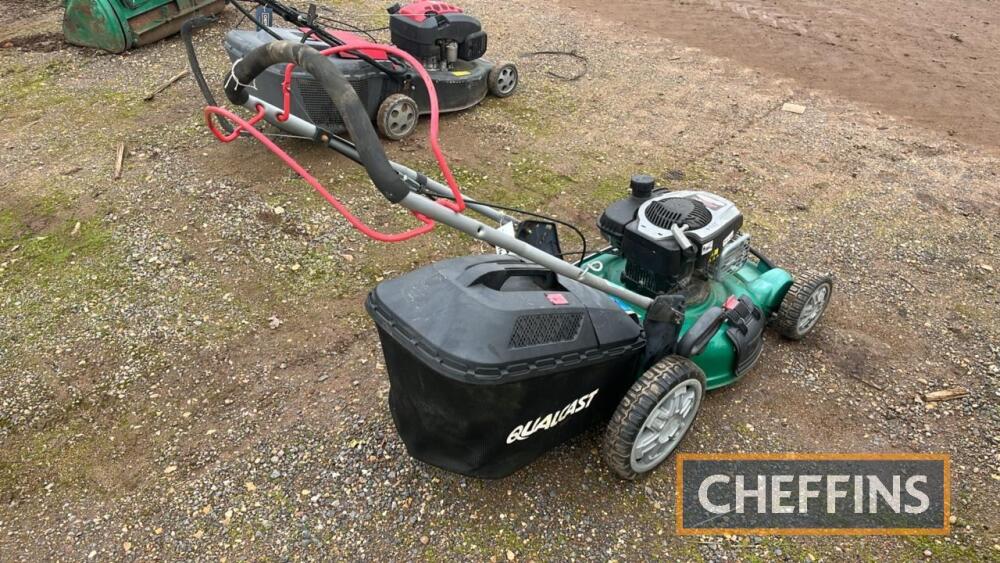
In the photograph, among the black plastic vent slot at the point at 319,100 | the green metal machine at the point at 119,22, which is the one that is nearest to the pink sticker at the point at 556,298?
the black plastic vent slot at the point at 319,100

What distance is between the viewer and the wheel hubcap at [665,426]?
2805 millimetres

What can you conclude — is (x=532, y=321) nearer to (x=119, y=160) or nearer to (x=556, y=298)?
(x=556, y=298)

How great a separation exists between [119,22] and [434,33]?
12.3ft

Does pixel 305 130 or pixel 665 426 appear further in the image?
pixel 665 426

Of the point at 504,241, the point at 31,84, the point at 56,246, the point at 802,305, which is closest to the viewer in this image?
the point at 504,241

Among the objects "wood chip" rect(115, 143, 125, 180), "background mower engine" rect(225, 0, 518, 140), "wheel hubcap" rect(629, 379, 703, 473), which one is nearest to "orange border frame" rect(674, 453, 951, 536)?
"wheel hubcap" rect(629, 379, 703, 473)

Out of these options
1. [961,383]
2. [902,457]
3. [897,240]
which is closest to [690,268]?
[902,457]

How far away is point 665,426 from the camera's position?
292cm

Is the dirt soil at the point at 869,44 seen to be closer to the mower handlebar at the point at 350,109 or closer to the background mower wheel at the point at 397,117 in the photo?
the background mower wheel at the point at 397,117

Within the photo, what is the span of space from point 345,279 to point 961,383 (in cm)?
345

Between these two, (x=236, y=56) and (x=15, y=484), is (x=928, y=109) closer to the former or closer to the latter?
(x=236, y=56)

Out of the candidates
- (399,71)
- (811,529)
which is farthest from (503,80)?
(811,529)

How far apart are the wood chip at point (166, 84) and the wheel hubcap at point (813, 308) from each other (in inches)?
232

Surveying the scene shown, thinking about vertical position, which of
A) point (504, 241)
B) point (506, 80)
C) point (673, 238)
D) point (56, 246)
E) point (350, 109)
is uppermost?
point (350, 109)
